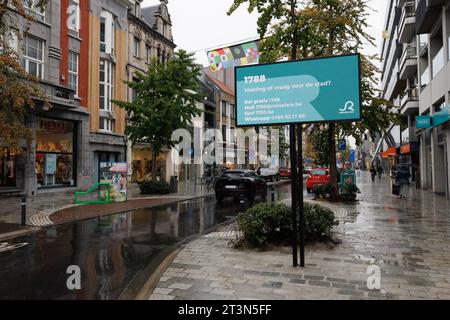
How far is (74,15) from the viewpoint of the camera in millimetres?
21438

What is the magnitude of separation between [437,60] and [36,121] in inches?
865

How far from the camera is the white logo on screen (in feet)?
16.5

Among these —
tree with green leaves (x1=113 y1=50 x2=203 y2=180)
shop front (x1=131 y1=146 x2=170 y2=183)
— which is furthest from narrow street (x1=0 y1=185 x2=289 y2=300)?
shop front (x1=131 y1=146 x2=170 y2=183)

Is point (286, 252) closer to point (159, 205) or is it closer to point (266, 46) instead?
point (266, 46)

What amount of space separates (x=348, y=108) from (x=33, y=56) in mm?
18741

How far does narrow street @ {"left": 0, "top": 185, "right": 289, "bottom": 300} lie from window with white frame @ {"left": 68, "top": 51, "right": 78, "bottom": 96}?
12633 millimetres

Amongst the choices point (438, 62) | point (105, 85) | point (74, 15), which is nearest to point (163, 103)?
point (105, 85)

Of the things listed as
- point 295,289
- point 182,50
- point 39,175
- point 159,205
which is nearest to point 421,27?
point 182,50

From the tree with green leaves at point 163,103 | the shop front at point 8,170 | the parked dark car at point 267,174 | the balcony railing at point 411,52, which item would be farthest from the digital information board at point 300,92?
the parked dark car at point 267,174

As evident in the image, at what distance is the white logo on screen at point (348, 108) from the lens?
5023mm

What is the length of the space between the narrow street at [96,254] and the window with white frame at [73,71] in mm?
12633

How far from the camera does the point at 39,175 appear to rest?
19.0 meters

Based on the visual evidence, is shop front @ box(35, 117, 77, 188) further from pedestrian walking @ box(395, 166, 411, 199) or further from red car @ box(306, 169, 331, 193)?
pedestrian walking @ box(395, 166, 411, 199)

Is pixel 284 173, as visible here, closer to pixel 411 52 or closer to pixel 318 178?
pixel 318 178
